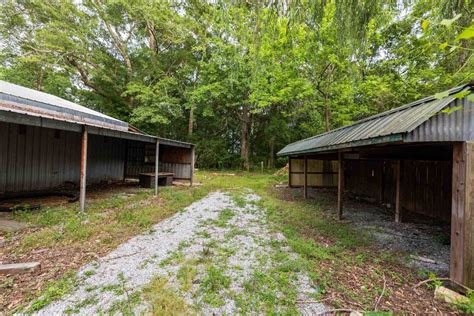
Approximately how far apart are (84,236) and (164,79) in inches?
586

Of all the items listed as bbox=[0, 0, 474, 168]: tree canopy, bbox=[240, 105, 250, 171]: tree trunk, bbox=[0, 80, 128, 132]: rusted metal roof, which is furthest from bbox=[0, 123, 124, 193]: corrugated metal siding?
bbox=[240, 105, 250, 171]: tree trunk

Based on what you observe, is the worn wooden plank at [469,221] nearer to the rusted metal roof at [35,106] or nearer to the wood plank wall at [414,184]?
the wood plank wall at [414,184]

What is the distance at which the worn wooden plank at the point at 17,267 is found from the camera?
2.76m

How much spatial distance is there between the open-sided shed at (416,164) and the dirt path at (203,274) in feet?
6.49

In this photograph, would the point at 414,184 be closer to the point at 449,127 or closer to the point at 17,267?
the point at 449,127

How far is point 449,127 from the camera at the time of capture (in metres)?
2.61

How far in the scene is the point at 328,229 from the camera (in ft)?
15.8

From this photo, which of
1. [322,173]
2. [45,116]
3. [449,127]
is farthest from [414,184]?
[45,116]

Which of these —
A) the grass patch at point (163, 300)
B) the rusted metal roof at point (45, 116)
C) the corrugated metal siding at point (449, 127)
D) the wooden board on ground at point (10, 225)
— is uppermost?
the rusted metal roof at point (45, 116)

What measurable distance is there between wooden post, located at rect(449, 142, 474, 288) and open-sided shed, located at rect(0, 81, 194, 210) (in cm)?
662

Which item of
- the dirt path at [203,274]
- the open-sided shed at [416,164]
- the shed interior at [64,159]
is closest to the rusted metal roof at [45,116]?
the shed interior at [64,159]

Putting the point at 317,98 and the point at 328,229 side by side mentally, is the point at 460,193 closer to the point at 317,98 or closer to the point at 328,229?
the point at 328,229

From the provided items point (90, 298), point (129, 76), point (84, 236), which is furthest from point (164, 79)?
point (90, 298)

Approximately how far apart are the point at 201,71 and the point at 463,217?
16.7 m
